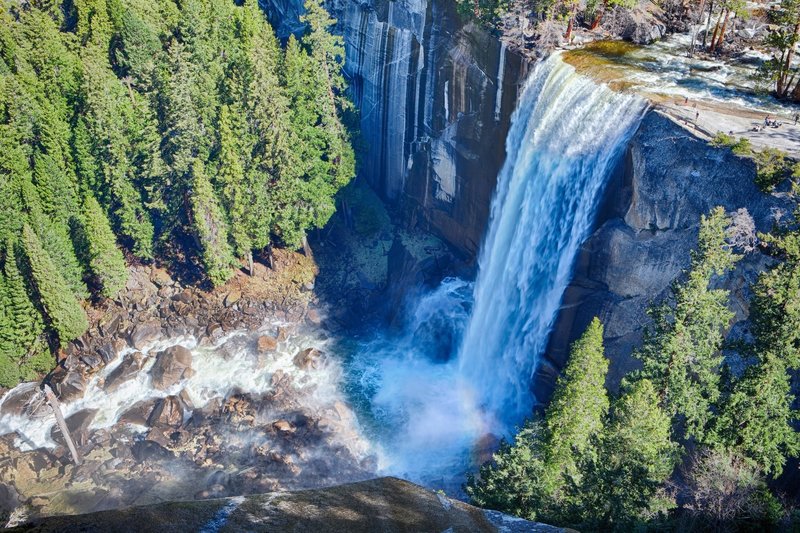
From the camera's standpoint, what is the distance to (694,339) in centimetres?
2370

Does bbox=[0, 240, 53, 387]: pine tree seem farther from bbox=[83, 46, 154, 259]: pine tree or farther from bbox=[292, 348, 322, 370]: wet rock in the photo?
bbox=[292, 348, 322, 370]: wet rock

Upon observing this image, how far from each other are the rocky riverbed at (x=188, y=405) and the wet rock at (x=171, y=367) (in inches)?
3.7

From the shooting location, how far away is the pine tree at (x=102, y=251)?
143 ft

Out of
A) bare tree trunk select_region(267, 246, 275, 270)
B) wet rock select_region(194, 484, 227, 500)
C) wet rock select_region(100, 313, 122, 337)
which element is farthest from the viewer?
bare tree trunk select_region(267, 246, 275, 270)

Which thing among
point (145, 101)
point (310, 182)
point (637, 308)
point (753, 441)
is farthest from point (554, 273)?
point (145, 101)

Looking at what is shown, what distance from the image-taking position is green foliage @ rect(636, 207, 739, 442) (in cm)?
2258

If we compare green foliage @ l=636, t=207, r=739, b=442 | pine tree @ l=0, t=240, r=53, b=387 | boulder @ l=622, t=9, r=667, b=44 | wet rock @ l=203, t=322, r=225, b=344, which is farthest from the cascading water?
pine tree @ l=0, t=240, r=53, b=387

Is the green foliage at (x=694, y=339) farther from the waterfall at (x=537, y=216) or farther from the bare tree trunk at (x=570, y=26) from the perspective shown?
the bare tree trunk at (x=570, y=26)

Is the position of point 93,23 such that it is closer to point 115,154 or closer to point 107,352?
point 115,154

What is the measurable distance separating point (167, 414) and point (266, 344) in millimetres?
8138

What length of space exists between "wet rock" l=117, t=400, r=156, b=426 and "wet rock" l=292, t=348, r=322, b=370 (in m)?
9.72

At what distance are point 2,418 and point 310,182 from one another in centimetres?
2535

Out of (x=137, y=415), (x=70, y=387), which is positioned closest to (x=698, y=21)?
(x=137, y=415)

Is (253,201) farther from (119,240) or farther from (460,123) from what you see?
(460,123)
